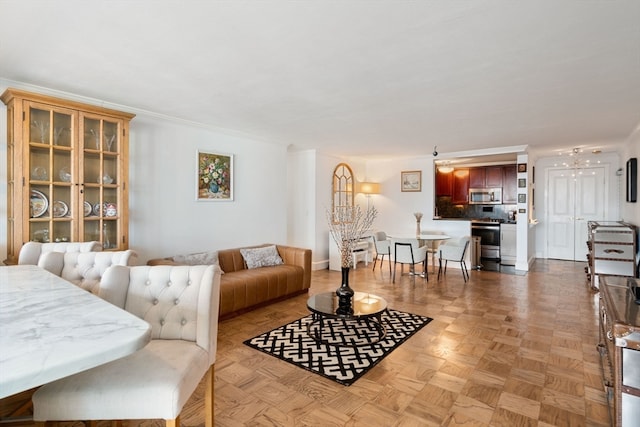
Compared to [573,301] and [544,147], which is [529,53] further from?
[544,147]

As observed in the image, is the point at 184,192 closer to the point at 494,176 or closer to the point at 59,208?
the point at 59,208

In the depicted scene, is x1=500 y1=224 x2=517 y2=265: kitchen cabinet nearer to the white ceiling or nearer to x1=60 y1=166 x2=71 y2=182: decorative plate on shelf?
the white ceiling

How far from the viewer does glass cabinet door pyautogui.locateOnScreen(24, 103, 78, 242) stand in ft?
9.56

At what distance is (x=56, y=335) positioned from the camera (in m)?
1.08

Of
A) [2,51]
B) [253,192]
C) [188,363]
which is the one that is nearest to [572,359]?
[188,363]

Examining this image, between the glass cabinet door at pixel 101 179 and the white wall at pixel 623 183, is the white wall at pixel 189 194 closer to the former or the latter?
the glass cabinet door at pixel 101 179

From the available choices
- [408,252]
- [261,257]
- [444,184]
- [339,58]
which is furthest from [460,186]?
[339,58]

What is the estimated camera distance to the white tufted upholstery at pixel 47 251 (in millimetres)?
2533

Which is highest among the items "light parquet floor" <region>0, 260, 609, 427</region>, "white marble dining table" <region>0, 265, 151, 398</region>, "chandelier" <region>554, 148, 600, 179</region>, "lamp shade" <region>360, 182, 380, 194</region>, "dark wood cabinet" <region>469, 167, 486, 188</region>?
"chandelier" <region>554, 148, 600, 179</region>

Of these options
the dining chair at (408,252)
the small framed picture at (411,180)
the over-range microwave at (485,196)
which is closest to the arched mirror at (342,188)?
the small framed picture at (411,180)

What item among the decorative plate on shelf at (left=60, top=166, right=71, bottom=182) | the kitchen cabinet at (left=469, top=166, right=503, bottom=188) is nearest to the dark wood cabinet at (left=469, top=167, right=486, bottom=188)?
the kitchen cabinet at (left=469, top=166, right=503, bottom=188)

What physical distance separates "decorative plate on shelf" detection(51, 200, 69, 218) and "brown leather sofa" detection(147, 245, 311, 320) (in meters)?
0.95

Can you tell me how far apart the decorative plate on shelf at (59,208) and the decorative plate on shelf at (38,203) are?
0.06 metres

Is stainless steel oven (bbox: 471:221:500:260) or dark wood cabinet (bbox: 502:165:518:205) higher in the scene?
dark wood cabinet (bbox: 502:165:518:205)
